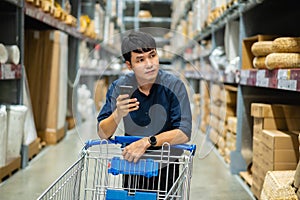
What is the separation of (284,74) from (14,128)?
6.81ft

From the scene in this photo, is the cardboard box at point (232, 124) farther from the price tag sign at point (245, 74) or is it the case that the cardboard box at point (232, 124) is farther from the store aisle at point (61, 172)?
the price tag sign at point (245, 74)

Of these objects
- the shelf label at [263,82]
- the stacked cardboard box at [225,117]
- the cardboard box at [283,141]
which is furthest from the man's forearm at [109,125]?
the stacked cardboard box at [225,117]

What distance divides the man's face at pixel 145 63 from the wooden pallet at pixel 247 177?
1.76m

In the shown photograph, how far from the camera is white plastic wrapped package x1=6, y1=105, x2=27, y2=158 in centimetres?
344

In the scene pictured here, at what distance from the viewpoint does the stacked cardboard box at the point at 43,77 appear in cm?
508

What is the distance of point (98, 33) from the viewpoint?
27.3 feet

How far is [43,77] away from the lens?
5129 millimetres

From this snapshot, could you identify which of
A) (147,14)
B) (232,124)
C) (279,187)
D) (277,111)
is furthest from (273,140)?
(147,14)

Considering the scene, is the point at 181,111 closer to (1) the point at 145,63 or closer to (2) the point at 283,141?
(1) the point at 145,63

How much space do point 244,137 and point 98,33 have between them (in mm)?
5128

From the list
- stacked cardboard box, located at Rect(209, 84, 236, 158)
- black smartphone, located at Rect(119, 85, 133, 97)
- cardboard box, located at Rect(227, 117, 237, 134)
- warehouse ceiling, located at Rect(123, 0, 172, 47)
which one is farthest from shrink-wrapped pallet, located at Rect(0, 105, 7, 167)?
warehouse ceiling, located at Rect(123, 0, 172, 47)

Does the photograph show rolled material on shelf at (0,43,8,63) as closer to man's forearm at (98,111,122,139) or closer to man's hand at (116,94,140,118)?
man's forearm at (98,111,122,139)

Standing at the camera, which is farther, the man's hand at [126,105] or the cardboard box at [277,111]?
the cardboard box at [277,111]

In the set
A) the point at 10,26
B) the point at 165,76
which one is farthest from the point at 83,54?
the point at 165,76
